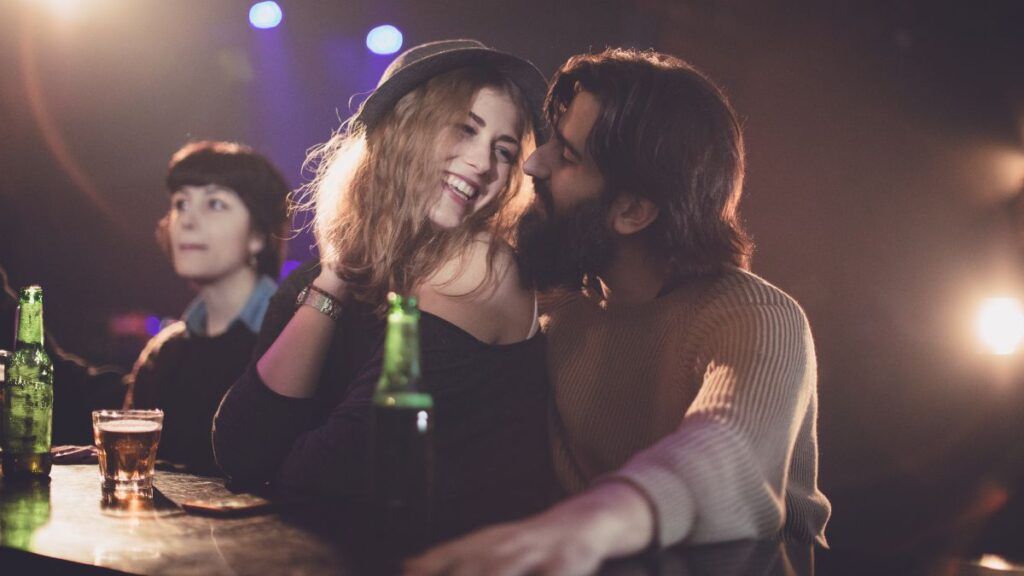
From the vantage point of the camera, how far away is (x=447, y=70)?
206 cm

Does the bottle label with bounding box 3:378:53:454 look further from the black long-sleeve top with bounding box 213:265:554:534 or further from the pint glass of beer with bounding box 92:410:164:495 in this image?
the black long-sleeve top with bounding box 213:265:554:534

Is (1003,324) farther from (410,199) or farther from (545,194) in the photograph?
(410,199)

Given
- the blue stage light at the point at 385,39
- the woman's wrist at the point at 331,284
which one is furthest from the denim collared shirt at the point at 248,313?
the woman's wrist at the point at 331,284

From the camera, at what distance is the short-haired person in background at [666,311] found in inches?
45.5

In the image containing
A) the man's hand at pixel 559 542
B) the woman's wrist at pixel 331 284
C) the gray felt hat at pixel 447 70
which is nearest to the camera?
the man's hand at pixel 559 542

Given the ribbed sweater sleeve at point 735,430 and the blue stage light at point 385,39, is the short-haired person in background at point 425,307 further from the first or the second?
the blue stage light at point 385,39

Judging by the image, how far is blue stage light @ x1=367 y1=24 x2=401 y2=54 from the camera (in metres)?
4.30

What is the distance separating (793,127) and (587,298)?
1.87m

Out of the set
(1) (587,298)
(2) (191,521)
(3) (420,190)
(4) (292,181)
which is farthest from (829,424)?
(4) (292,181)

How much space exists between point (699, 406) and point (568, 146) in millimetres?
943

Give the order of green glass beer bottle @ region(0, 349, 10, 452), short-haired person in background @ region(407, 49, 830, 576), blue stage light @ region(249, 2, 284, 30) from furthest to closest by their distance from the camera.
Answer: blue stage light @ region(249, 2, 284, 30) → green glass beer bottle @ region(0, 349, 10, 452) → short-haired person in background @ region(407, 49, 830, 576)

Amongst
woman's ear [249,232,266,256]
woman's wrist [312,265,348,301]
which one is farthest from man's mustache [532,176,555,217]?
woman's ear [249,232,266,256]

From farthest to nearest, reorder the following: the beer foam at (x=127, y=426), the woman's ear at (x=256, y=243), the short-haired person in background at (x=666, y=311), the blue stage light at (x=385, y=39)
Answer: the blue stage light at (x=385, y=39), the woman's ear at (x=256, y=243), the beer foam at (x=127, y=426), the short-haired person in background at (x=666, y=311)

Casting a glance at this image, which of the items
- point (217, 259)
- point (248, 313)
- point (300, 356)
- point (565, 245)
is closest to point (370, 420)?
point (300, 356)
